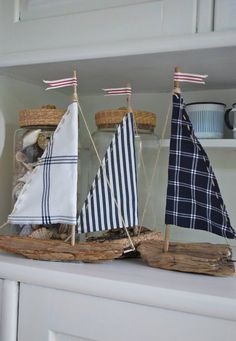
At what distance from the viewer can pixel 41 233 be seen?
2.88 feet

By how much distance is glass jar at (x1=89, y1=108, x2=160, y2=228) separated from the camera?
36.5 inches

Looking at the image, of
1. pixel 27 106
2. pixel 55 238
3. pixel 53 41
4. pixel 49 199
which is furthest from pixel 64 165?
pixel 27 106

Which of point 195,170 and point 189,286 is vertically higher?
point 195,170

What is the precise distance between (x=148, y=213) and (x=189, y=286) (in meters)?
0.48

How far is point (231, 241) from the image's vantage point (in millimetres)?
1053

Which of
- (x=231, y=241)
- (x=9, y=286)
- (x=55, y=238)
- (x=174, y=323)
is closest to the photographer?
(x=174, y=323)

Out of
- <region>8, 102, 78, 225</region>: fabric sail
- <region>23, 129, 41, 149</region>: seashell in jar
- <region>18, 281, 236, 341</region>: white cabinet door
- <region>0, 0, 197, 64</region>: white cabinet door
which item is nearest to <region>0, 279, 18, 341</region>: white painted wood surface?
<region>18, 281, 236, 341</region>: white cabinet door

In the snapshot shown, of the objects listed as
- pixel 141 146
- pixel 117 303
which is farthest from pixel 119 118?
pixel 117 303

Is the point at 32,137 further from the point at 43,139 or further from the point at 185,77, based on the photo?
the point at 185,77

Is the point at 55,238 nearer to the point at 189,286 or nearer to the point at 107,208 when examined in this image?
the point at 107,208

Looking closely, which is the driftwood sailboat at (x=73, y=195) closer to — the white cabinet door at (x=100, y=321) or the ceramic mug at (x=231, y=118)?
the white cabinet door at (x=100, y=321)

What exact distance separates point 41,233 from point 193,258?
34 centimetres

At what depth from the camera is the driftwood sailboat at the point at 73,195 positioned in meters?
0.76

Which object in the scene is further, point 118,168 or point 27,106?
point 27,106
